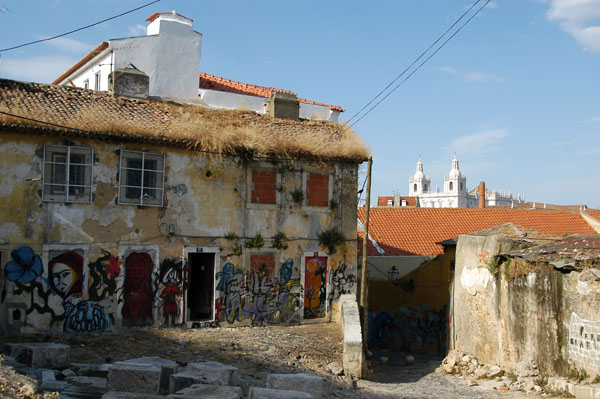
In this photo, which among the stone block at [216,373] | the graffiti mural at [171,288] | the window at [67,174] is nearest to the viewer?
the stone block at [216,373]

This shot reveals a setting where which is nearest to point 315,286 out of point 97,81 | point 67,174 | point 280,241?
point 280,241

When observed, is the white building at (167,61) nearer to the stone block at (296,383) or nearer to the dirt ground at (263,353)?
the dirt ground at (263,353)

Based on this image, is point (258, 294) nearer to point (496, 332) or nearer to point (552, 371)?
point (496, 332)

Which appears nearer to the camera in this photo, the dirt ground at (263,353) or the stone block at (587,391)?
the stone block at (587,391)

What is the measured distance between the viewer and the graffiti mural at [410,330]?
77.7 ft

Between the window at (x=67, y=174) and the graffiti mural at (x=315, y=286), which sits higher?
the window at (x=67, y=174)

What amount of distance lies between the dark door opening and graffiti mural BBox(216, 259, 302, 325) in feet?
1.38

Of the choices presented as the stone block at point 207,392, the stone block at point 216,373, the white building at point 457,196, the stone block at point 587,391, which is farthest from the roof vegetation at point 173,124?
the white building at point 457,196

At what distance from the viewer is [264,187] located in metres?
18.1

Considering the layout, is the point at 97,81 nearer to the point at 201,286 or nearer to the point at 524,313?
the point at 201,286

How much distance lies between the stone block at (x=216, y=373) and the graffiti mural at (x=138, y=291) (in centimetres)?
582

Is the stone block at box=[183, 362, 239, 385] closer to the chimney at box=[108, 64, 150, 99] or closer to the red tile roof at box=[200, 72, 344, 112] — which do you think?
the chimney at box=[108, 64, 150, 99]

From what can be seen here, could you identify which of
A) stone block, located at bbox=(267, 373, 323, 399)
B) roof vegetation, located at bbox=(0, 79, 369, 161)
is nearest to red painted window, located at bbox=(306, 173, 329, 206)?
roof vegetation, located at bbox=(0, 79, 369, 161)

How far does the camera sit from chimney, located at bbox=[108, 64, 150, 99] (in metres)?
18.4
